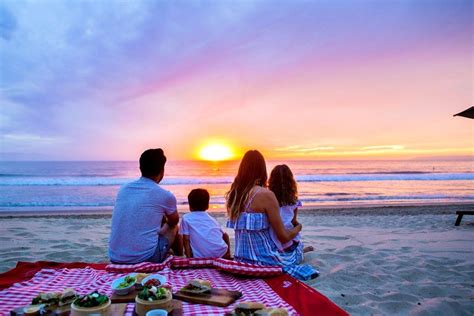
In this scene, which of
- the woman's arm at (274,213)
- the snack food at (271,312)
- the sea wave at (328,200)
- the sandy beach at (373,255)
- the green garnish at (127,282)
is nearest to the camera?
the snack food at (271,312)

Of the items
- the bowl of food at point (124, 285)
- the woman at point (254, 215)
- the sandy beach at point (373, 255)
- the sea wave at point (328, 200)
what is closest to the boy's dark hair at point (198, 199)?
the woman at point (254, 215)

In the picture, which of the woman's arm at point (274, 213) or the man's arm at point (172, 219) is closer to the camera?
the woman's arm at point (274, 213)

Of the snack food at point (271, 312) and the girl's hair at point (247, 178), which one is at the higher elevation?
the girl's hair at point (247, 178)

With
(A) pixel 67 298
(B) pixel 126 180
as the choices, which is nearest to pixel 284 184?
(A) pixel 67 298

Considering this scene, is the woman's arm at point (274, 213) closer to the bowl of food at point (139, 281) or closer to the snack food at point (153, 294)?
the bowl of food at point (139, 281)

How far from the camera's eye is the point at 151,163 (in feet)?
11.9

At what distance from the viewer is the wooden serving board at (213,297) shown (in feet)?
8.54

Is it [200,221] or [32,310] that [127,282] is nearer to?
[32,310]

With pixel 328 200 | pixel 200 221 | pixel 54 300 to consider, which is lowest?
pixel 328 200

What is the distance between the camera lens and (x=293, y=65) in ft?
40.8

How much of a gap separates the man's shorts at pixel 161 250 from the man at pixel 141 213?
0.19 ft

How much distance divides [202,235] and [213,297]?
1.40m

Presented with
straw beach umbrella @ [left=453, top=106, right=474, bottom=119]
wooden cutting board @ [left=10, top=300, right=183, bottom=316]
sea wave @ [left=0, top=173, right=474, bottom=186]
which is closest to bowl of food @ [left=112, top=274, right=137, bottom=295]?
wooden cutting board @ [left=10, top=300, right=183, bottom=316]

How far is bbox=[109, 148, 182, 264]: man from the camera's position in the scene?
3.58 meters
